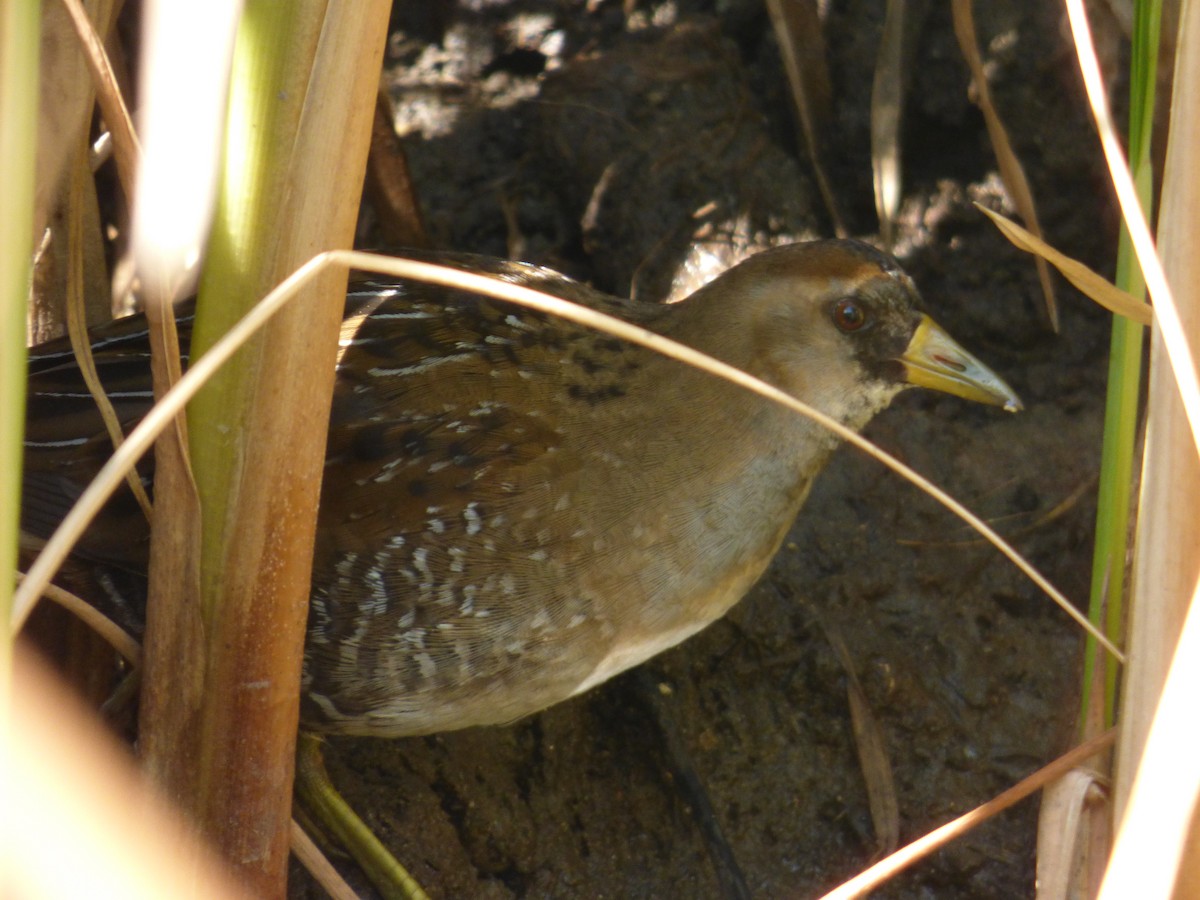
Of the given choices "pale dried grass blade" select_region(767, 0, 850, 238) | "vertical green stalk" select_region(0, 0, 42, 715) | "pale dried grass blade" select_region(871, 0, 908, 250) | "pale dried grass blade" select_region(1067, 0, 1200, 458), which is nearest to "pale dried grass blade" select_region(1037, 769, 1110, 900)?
"pale dried grass blade" select_region(1067, 0, 1200, 458)

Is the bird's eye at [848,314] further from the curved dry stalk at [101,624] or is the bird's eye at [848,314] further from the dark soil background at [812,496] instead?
the curved dry stalk at [101,624]

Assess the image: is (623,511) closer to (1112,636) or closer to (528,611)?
(528,611)

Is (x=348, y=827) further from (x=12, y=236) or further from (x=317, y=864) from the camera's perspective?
(x=12, y=236)

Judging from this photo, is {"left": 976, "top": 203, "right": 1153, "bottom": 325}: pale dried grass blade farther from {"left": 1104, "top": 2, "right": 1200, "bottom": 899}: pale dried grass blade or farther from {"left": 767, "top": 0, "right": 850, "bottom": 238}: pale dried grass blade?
{"left": 767, "top": 0, "right": 850, "bottom": 238}: pale dried grass blade

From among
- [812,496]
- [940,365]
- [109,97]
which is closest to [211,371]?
[109,97]

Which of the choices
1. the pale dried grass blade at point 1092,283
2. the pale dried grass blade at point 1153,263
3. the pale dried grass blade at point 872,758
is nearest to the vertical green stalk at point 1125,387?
the pale dried grass blade at point 1092,283

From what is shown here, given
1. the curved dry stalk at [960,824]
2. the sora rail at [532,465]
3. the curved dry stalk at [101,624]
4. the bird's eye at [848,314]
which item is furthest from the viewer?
the bird's eye at [848,314]

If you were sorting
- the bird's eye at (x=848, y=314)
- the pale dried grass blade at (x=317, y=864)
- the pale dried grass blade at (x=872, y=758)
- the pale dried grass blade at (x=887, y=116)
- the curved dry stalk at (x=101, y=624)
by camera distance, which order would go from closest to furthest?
the curved dry stalk at (x=101, y=624) < the pale dried grass blade at (x=317, y=864) < the bird's eye at (x=848, y=314) < the pale dried grass blade at (x=872, y=758) < the pale dried grass blade at (x=887, y=116)

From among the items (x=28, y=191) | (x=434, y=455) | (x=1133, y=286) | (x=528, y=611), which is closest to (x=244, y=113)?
(x=28, y=191)

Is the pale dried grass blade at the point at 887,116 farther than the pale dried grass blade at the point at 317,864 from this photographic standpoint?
Yes
